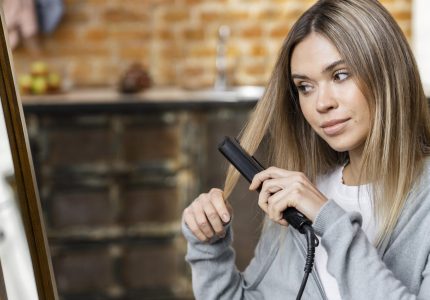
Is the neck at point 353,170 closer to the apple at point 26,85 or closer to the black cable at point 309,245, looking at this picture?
the black cable at point 309,245

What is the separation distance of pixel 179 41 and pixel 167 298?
1246 mm

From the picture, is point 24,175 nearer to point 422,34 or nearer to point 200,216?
point 200,216

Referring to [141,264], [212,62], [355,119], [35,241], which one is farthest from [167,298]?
[35,241]

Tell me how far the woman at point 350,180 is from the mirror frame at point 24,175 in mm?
349

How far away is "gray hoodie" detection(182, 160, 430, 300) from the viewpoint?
110cm

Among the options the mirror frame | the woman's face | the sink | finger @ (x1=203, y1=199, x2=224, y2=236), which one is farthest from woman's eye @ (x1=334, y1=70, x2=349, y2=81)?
the sink

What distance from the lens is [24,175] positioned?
3.10 ft

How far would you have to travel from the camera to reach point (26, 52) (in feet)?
13.1

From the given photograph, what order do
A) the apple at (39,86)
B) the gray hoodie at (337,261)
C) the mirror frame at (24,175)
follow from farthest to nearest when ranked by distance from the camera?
the apple at (39,86)
the gray hoodie at (337,261)
the mirror frame at (24,175)

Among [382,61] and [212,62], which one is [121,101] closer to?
[212,62]

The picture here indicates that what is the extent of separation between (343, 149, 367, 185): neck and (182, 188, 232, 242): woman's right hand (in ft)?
0.78

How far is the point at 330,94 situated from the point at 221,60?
2.80 meters

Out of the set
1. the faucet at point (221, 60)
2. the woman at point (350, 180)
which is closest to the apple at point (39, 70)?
the faucet at point (221, 60)

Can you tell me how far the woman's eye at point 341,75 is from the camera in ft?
4.11
